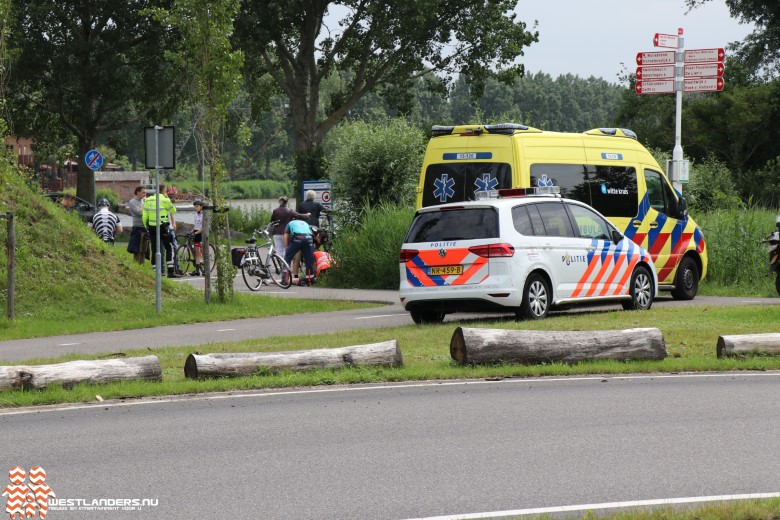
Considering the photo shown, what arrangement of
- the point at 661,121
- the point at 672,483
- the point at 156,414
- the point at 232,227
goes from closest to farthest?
the point at 672,483
the point at 156,414
the point at 232,227
the point at 661,121

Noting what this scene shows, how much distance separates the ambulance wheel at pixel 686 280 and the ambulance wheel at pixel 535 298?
16.9 ft

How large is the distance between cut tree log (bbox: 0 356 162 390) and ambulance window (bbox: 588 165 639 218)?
1012cm

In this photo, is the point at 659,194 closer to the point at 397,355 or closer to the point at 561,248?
the point at 561,248

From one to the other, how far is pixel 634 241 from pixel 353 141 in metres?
10.1

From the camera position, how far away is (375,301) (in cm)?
2223

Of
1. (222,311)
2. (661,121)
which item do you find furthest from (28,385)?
(661,121)

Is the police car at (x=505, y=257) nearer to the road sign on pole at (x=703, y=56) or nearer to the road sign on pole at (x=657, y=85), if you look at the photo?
the road sign on pole at (x=657, y=85)

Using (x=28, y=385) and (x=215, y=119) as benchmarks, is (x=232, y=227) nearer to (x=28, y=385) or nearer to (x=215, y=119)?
(x=215, y=119)

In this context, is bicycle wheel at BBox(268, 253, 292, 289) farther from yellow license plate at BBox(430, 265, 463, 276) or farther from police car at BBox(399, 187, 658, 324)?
yellow license plate at BBox(430, 265, 463, 276)

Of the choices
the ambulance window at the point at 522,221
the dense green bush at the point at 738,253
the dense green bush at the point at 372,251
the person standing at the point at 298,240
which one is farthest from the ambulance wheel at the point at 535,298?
the person standing at the point at 298,240

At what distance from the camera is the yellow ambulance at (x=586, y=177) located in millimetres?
18922

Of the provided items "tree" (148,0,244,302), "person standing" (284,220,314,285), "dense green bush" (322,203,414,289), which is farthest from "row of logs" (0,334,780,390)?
"person standing" (284,220,314,285)

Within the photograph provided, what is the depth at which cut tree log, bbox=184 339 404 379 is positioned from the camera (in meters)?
11.7

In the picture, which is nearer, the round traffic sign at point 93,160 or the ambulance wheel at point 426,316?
the ambulance wheel at point 426,316
